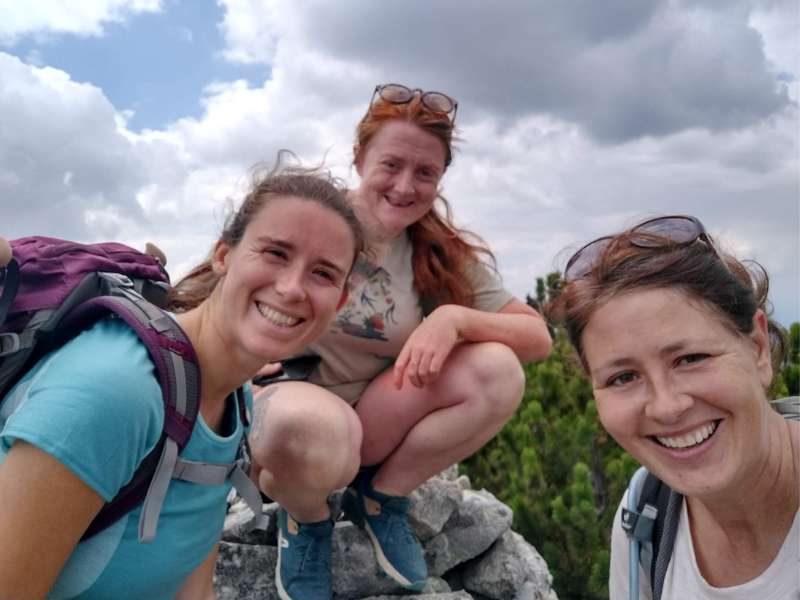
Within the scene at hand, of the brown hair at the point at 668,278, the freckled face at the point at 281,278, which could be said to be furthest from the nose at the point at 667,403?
the freckled face at the point at 281,278

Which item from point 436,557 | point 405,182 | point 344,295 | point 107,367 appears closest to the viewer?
point 107,367

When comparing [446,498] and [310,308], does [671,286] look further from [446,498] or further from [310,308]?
[446,498]

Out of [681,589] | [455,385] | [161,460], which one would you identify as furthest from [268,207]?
[681,589]

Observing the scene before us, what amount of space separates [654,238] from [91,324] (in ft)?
5.04

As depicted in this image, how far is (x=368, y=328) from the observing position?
3.19 meters

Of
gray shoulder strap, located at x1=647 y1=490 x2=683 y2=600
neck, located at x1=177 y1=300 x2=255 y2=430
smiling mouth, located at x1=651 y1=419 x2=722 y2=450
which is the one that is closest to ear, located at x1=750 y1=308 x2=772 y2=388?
smiling mouth, located at x1=651 y1=419 x2=722 y2=450

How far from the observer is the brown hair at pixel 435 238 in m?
3.33

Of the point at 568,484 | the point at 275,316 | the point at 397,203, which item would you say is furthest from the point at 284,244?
the point at 568,484

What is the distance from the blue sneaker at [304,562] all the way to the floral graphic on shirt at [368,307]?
2.66 feet

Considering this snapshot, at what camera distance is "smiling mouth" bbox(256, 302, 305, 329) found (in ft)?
7.66

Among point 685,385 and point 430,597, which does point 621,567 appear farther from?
point 430,597

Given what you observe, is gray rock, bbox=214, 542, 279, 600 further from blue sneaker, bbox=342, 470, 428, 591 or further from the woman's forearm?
the woman's forearm

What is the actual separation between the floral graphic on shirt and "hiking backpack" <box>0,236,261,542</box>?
105 centimetres

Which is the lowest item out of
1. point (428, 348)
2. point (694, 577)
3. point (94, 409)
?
point (694, 577)
